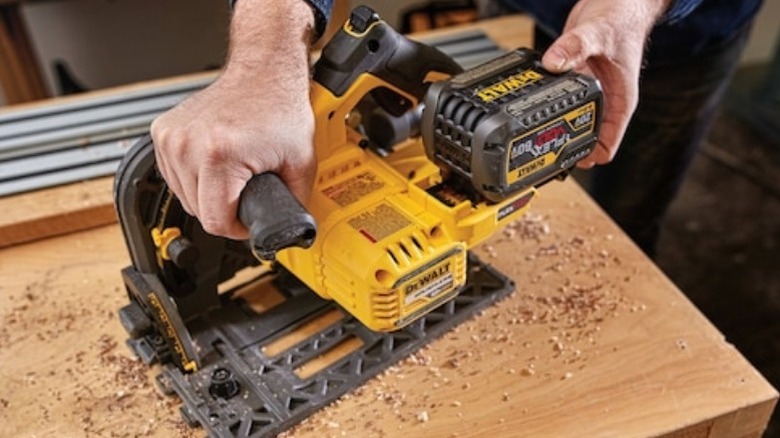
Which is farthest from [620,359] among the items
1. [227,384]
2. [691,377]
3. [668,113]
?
[668,113]

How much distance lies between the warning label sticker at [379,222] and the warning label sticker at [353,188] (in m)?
0.02

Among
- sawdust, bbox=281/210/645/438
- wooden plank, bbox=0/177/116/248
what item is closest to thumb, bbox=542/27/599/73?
sawdust, bbox=281/210/645/438

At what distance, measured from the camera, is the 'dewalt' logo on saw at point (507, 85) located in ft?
2.62

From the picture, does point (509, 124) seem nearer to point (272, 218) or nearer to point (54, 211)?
point (272, 218)

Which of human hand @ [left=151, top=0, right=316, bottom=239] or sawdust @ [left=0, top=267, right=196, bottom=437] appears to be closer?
human hand @ [left=151, top=0, right=316, bottom=239]

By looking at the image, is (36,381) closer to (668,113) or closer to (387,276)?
(387,276)

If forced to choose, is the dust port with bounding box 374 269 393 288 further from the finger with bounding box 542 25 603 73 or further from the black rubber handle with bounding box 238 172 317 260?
the finger with bounding box 542 25 603 73

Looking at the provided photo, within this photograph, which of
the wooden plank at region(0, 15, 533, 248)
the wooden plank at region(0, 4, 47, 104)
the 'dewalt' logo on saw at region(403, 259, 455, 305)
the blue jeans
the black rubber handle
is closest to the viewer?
the black rubber handle

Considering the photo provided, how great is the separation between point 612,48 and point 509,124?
0.75 ft

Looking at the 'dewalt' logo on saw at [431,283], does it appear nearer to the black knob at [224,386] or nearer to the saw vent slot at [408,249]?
the saw vent slot at [408,249]

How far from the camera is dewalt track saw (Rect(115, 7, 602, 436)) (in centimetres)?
80

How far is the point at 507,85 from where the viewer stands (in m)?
0.82

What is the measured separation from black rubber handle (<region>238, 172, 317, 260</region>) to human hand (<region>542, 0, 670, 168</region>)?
322 millimetres

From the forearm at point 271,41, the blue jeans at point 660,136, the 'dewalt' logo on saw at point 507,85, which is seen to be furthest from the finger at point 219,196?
the blue jeans at point 660,136
